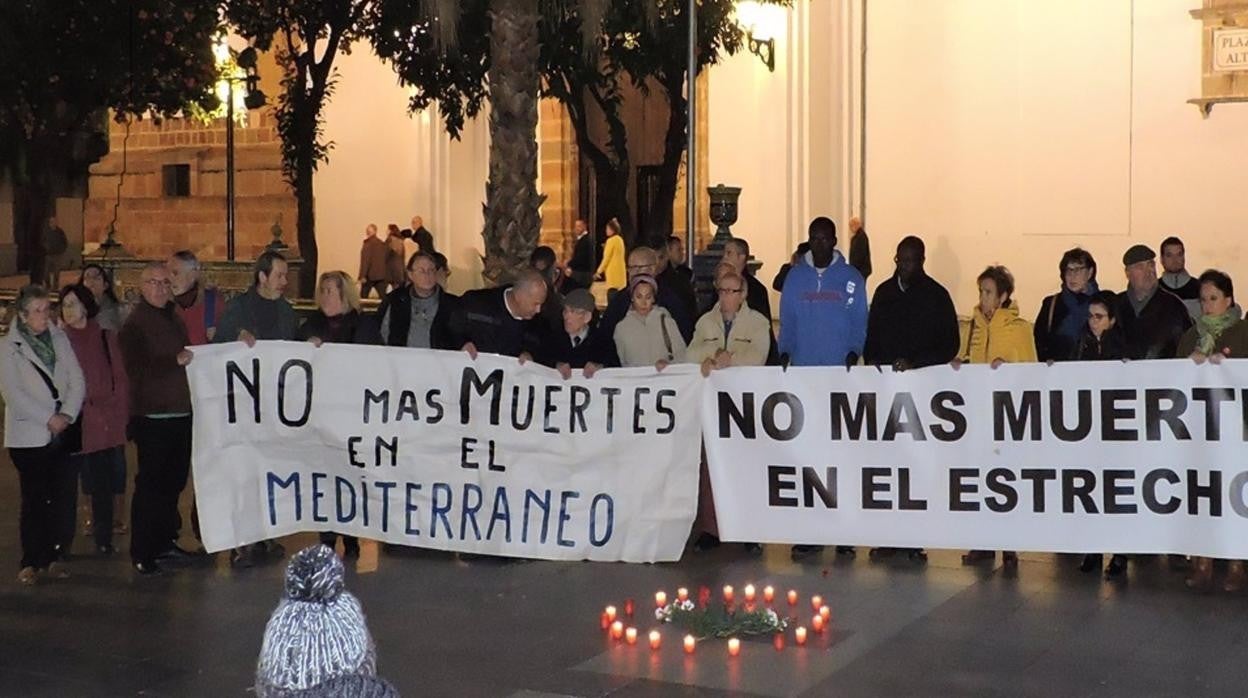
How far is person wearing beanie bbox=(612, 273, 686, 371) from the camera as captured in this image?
987 centimetres

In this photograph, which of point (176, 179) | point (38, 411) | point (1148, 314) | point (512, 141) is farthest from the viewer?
point (176, 179)

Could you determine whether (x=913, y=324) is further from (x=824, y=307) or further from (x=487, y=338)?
(x=487, y=338)

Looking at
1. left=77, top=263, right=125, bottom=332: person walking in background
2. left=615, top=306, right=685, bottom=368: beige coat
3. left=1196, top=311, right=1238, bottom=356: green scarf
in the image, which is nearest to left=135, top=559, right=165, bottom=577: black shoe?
left=615, top=306, right=685, bottom=368: beige coat

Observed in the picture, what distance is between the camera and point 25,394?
29.8ft

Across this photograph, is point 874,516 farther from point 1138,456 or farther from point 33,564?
point 33,564

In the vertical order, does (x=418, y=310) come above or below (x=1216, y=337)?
above

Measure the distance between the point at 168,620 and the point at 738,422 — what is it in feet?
10.1

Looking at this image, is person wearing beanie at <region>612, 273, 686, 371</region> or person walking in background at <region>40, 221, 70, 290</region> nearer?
person wearing beanie at <region>612, 273, 686, 371</region>

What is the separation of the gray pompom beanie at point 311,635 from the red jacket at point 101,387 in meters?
6.14

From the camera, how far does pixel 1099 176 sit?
21359 mm

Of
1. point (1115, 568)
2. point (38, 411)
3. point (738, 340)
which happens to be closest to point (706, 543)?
point (738, 340)

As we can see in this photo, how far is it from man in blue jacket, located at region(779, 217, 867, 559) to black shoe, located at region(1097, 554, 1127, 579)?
192cm

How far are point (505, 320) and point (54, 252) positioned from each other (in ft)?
59.4

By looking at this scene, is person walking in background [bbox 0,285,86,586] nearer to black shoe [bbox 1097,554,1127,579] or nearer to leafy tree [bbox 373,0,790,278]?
black shoe [bbox 1097,554,1127,579]
